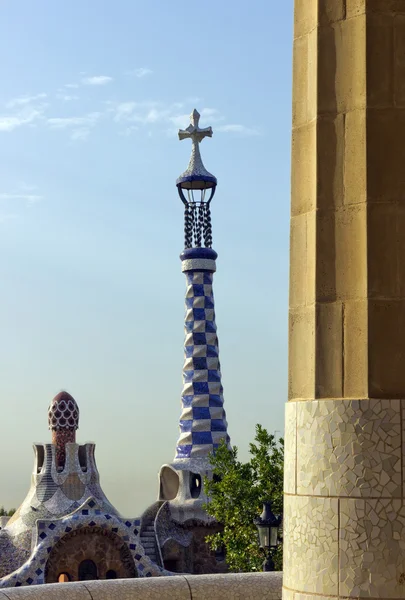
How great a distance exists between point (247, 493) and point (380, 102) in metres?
16.5

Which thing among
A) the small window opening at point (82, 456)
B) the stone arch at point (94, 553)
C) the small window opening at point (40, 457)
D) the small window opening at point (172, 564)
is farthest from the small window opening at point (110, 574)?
the small window opening at point (40, 457)

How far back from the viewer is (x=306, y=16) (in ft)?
19.7

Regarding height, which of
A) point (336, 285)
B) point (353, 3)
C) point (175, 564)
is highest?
point (353, 3)

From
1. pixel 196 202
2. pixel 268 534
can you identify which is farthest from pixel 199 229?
pixel 268 534

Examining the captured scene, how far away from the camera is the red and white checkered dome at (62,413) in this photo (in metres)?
28.2

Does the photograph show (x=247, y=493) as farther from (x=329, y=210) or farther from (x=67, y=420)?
(x=329, y=210)

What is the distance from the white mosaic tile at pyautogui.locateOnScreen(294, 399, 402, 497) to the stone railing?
3.90 m

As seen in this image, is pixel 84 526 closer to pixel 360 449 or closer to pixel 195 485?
pixel 195 485

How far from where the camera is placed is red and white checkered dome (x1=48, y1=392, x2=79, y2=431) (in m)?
28.2

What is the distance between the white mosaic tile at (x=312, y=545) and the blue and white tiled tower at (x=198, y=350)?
2450 cm

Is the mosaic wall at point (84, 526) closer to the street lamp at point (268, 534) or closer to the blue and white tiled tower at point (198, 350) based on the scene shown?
the blue and white tiled tower at point (198, 350)

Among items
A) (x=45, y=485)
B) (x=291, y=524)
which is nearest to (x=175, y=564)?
(x=45, y=485)

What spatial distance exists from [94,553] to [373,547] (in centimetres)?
2034

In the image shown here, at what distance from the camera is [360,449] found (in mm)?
5406
